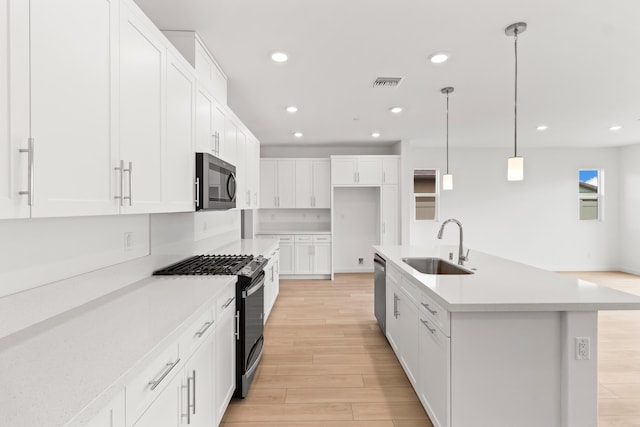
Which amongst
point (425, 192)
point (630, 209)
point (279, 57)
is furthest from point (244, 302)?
point (630, 209)

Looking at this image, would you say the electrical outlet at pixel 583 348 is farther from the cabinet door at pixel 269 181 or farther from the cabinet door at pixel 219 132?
the cabinet door at pixel 269 181

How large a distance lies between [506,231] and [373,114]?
185 inches

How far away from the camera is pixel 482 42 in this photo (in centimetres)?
258

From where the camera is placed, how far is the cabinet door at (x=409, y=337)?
228 cm

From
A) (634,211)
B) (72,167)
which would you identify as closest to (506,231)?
(634,211)

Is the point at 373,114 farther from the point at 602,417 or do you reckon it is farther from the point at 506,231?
the point at 506,231

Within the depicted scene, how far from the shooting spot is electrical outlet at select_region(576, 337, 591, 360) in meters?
1.65

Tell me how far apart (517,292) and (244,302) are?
1.70 meters

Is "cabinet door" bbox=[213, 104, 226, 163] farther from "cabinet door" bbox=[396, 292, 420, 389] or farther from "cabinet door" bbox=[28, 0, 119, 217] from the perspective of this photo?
"cabinet door" bbox=[396, 292, 420, 389]

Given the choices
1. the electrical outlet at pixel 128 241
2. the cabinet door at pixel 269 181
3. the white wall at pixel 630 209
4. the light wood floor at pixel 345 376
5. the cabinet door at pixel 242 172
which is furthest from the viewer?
the white wall at pixel 630 209

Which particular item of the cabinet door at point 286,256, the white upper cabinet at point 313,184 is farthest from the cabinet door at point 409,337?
the white upper cabinet at point 313,184

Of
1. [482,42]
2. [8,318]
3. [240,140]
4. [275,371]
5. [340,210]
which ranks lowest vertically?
[275,371]

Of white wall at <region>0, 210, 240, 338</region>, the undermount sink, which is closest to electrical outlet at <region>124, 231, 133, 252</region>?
white wall at <region>0, 210, 240, 338</region>

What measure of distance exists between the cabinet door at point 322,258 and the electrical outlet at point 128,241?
4.44m
